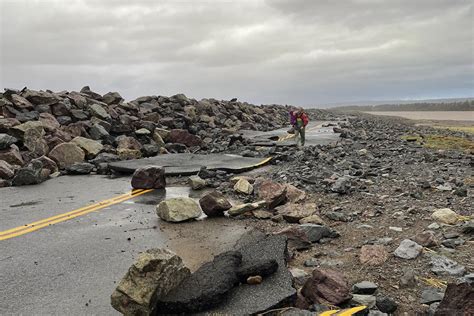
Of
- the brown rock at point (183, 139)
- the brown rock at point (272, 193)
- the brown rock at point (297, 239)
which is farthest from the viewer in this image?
the brown rock at point (183, 139)

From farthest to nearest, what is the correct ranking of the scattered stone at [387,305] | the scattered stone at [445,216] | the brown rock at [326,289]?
1. the scattered stone at [445,216]
2. the brown rock at [326,289]
3. the scattered stone at [387,305]

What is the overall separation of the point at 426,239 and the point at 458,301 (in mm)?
1931

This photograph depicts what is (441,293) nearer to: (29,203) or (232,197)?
(232,197)

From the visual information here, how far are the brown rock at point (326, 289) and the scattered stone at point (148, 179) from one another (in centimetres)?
638

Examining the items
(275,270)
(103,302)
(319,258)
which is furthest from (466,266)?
(103,302)

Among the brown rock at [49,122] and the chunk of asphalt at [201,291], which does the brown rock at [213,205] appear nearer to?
the chunk of asphalt at [201,291]

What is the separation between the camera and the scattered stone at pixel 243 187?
29.2 feet

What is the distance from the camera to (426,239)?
5234mm

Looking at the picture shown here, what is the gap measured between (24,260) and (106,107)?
15.4 metres

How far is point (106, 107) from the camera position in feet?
65.0

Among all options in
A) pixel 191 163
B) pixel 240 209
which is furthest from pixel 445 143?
pixel 240 209

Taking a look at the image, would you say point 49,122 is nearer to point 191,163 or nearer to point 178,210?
point 191,163

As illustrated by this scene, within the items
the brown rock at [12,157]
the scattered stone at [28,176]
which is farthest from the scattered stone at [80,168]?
the brown rock at [12,157]

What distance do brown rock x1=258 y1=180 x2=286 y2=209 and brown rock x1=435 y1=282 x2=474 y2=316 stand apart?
14.2ft
